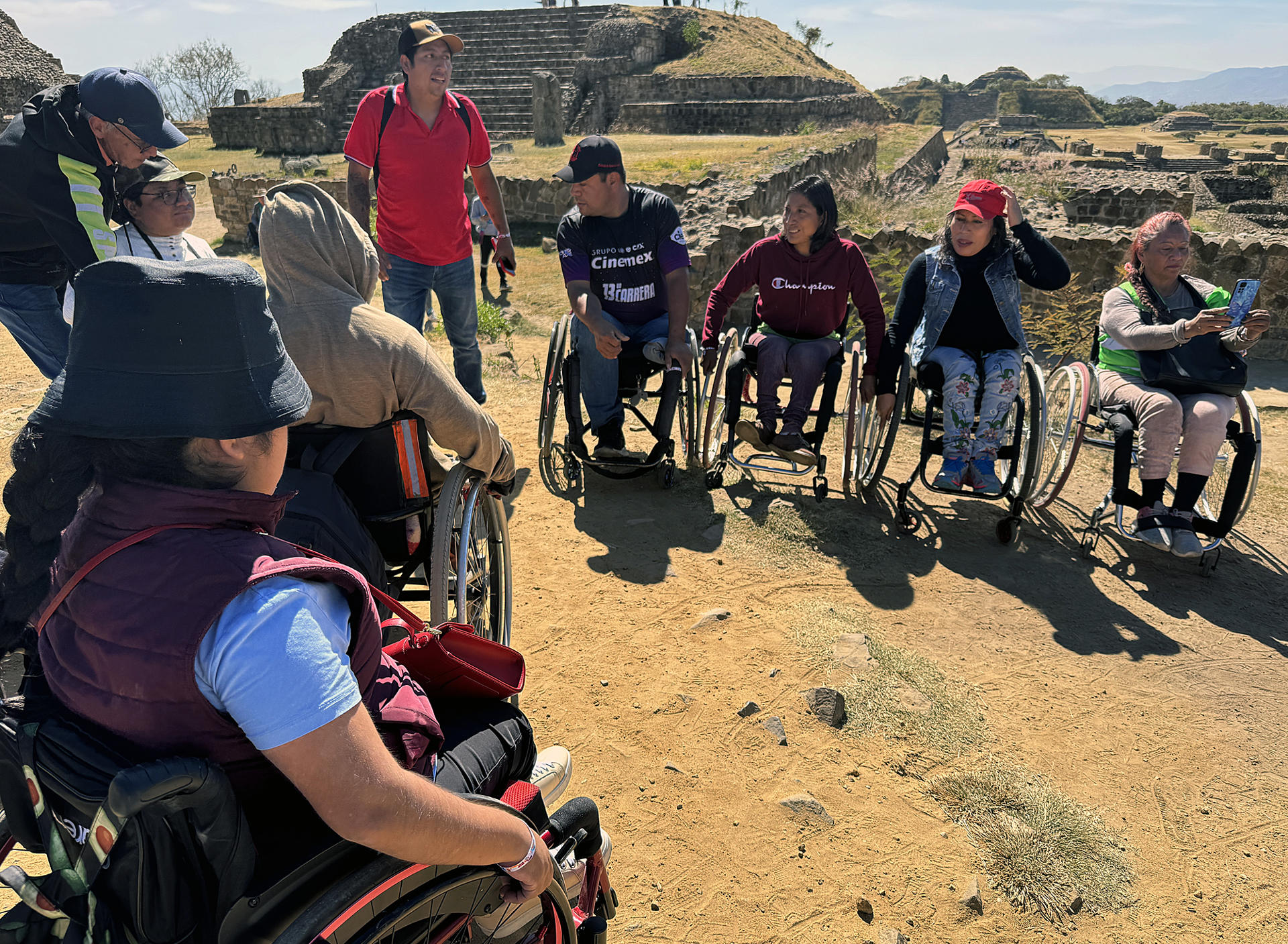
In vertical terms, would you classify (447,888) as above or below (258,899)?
below

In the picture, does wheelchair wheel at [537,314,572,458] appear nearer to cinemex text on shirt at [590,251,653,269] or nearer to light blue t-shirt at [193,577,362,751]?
cinemex text on shirt at [590,251,653,269]

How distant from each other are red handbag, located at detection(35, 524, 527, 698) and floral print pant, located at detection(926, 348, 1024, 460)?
9.82ft

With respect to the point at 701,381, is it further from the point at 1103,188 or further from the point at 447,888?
the point at 1103,188

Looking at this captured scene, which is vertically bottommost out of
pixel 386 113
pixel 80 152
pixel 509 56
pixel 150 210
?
pixel 150 210

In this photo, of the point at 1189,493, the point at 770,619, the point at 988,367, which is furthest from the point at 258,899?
the point at 1189,493

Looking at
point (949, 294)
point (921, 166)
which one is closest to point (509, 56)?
point (921, 166)

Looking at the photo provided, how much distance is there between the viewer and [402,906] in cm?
125

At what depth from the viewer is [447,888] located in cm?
131

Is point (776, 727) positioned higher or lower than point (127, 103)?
lower

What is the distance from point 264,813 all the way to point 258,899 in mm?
142

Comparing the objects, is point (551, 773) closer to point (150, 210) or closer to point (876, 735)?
point (876, 735)

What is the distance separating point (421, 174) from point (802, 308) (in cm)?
222

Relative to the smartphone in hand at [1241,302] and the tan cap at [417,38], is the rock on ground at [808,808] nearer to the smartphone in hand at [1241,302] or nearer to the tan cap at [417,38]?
the smartphone in hand at [1241,302]

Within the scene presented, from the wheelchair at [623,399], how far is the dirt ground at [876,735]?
16 centimetres
